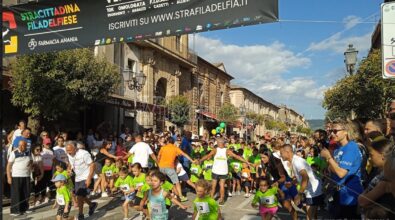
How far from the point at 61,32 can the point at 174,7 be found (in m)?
2.71

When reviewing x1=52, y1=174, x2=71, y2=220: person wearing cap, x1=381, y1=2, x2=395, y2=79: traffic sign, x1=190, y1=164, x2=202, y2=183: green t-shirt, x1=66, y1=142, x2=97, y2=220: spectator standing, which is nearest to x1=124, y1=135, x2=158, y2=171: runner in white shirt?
x1=190, y1=164, x2=202, y2=183: green t-shirt

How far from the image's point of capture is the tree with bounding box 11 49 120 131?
13.1 metres

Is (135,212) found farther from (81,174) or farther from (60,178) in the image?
(60,178)

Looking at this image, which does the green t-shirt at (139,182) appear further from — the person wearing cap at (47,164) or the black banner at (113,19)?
the person wearing cap at (47,164)

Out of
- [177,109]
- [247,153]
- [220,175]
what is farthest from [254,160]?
[177,109]

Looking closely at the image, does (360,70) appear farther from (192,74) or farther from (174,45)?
(192,74)

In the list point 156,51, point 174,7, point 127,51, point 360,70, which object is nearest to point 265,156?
point 174,7

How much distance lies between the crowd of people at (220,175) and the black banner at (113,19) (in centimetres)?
218

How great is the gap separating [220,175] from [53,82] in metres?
6.80

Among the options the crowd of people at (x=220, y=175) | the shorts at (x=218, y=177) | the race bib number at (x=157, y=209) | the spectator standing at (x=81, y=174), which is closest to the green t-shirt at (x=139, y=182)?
the crowd of people at (x=220, y=175)

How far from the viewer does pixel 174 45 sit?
3173 centimetres

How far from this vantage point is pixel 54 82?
534 inches

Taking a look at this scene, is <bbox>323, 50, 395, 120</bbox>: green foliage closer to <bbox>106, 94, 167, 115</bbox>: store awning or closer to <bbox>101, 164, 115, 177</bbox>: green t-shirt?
<bbox>106, 94, 167, 115</bbox>: store awning

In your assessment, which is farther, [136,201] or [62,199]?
[136,201]
